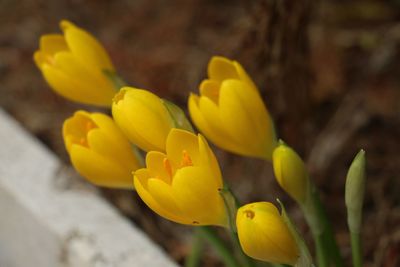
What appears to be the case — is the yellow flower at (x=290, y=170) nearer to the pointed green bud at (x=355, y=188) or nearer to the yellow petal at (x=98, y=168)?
the pointed green bud at (x=355, y=188)

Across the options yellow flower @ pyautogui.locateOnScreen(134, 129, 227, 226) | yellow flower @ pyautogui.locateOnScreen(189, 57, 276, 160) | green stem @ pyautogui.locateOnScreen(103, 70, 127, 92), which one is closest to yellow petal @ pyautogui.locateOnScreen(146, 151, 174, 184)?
yellow flower @ pyautogui.locateOnScreen(134, 129, 227, 226)

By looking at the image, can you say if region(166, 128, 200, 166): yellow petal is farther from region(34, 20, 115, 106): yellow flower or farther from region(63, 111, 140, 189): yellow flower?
region(34, 20, 115, 106): yellow flower

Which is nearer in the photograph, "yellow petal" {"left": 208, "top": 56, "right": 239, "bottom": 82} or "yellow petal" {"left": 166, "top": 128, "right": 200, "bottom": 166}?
"yellow petal" {"left": 166, "top": 128, "right": 200, "bottom": 166}

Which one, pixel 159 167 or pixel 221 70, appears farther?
pixel 221 70

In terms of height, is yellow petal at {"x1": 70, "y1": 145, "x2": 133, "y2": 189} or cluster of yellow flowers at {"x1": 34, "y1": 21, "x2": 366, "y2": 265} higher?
cluster of yellow flowers at {"x1": 34, "y1": 21, "x2": 366, "y2": 265}

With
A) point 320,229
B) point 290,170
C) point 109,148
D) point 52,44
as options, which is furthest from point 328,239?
point 52,44

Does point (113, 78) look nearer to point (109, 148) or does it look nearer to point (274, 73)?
point (109, 148)
